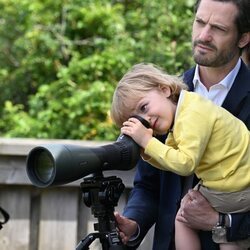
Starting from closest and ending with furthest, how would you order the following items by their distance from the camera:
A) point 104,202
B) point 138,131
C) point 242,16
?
point 104,202 → point 138,131 → point 242,16

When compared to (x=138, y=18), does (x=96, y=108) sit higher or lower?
lower

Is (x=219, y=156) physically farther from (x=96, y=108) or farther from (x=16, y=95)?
(x=16, y=95)

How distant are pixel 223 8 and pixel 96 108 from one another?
10.1 feet

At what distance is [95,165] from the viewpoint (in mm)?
2467

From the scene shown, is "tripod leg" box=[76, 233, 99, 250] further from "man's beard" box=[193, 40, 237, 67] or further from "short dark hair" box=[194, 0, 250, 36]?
"short dark hair" box=[194, 0, 250, 36]

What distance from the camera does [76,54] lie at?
21.4ft

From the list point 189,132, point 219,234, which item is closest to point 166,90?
point 189,132

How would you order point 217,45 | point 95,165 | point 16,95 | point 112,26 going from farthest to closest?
point 16,95 → point 112,26 → point 217,45 → point 95,165

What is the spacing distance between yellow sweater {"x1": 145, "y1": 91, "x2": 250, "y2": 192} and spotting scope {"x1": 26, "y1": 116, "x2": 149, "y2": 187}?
0.16 metres

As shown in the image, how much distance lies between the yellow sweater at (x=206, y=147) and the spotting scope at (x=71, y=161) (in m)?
0.16

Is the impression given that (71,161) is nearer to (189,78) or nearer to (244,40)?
(189,78)

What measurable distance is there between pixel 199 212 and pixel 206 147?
0.26 m

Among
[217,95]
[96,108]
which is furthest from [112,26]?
[217,95]

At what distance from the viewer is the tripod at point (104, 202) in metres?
2.54
